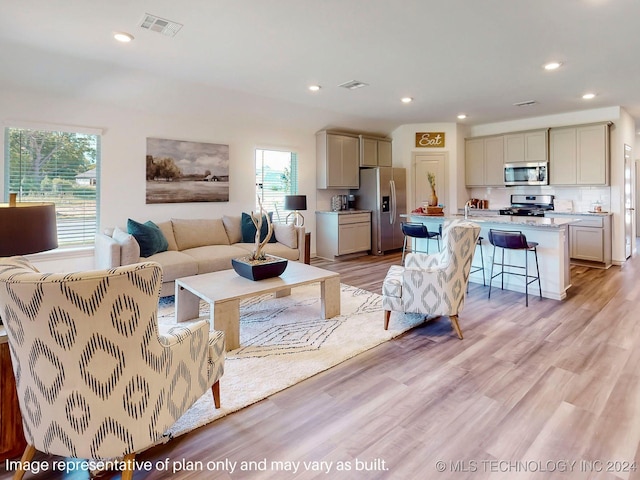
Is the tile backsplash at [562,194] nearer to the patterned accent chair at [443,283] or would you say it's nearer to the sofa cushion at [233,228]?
the patterned accent chair at [443,283]

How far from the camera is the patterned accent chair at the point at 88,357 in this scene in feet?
4.00

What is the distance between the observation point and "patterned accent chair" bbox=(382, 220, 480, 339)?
2918 mm

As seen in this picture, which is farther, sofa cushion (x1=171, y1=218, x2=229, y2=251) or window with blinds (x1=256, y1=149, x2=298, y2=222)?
window with blinds (x1=256, y1=149, x2=298, y2=222)

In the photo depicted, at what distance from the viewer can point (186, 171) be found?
527cm

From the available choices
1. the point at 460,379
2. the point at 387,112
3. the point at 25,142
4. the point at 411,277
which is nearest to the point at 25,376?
the point at 460,379

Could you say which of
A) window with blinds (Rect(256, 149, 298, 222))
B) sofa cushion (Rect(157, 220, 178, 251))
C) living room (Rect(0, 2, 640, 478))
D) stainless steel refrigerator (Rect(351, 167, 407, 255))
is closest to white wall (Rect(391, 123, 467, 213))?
living room (Rect(0, 2, 640, 478))

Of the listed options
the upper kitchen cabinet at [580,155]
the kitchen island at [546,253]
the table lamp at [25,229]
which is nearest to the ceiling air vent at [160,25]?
the table lamp at [25,229]

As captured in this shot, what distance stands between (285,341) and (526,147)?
6.00 meters

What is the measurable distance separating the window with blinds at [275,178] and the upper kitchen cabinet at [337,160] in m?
0.52

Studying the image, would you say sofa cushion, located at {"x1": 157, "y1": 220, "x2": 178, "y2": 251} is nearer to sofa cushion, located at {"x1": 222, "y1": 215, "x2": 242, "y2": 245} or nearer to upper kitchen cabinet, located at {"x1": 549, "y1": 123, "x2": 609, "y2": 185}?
sofa cushion, located at {"x1": 222, "y1": 215, "x2": 242, "y2": 245}

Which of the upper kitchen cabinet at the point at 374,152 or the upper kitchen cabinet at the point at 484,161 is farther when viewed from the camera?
the upper kitchen cabinet at the point at 374,152

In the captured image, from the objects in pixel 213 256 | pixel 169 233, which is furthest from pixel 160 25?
pixel 169 233

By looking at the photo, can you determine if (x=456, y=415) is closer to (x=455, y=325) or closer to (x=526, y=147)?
A: (x=455, y=325)

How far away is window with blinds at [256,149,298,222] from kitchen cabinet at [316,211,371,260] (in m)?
0.81
